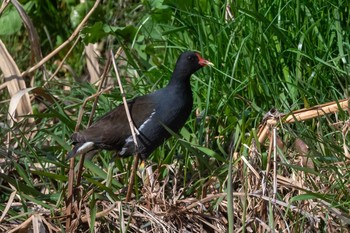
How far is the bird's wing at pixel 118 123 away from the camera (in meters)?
4.88

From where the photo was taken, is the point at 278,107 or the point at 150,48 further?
the point at 150,48

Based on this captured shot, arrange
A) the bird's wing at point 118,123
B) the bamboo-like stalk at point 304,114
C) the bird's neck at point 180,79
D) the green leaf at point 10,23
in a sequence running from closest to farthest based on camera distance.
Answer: the bamboo-like stalk at point 304,114, the bird's wing at point 118,123, the bird's neck at point 180,79, the green leaf at point 10,23

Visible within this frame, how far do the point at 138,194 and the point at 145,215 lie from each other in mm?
189

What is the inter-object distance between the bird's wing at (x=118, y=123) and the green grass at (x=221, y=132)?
11 cm

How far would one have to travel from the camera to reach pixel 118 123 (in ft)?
16.2

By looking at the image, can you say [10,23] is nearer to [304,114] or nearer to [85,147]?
[85,147]

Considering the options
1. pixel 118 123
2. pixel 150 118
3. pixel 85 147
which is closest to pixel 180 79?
pixel 150 118

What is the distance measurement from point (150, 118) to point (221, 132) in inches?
12.9

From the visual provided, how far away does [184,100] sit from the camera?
5.01 metres

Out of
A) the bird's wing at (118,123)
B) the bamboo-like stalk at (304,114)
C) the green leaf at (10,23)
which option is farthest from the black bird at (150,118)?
the green leaf at (10,23)

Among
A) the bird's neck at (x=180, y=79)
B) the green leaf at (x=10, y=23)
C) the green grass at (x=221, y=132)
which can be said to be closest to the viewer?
the green grass at (x=221, y=132)

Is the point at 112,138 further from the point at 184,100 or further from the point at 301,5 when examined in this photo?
the point at 301,5

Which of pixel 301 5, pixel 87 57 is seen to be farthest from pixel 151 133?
pixel 87 57

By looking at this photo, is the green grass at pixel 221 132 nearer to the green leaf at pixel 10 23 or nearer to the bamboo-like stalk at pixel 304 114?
the bamboo-like stalk at pixel 304 114
